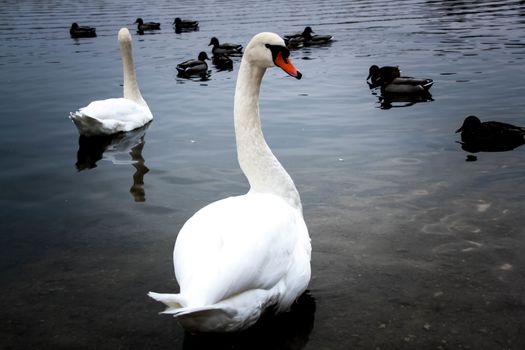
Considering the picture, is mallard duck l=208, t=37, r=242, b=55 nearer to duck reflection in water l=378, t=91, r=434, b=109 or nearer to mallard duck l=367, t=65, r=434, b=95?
mallard duck l=367, t=65, r=434, b=95

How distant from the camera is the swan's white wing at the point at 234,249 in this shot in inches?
144

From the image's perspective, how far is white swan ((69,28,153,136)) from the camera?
11.1 metres

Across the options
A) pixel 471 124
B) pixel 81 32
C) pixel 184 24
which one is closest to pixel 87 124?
pixel 471 124

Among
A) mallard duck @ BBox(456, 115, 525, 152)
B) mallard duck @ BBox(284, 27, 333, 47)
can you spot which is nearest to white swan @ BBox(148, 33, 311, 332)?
mallard duck @ BBox(456, 115, 525, 152)

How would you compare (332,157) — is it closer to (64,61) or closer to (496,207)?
(496,207)

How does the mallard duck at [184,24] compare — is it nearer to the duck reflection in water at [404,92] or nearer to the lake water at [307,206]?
the lake water at [307,206]

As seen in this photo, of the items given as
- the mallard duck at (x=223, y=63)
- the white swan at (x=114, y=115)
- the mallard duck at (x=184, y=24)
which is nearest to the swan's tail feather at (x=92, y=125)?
the white swan at (x=114, y=115)

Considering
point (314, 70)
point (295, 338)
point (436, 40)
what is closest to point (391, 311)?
point (295, 338)

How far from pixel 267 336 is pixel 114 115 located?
8.24 metres

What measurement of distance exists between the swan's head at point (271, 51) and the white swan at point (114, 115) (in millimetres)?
6476

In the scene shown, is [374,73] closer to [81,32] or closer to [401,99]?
[401,99]

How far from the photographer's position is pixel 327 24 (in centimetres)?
3212

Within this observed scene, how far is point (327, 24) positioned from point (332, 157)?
24.2m

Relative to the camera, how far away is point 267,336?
14.8ft
